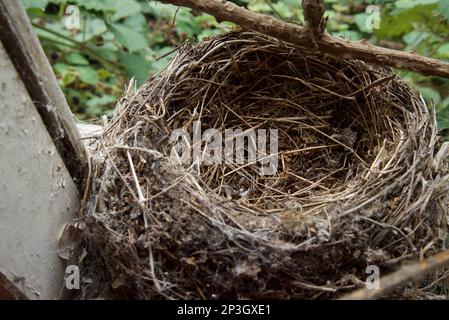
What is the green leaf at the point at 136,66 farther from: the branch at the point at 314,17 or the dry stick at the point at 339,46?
the branch at the point at 314,17

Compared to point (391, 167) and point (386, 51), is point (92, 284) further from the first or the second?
point (386, 51)

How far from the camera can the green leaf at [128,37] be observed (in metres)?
2.32

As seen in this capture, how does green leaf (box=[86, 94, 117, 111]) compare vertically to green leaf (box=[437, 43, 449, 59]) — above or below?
below

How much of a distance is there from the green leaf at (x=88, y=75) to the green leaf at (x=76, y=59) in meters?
0.03

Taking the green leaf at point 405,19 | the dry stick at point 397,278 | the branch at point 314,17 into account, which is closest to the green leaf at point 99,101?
the green leaf at point 405,19

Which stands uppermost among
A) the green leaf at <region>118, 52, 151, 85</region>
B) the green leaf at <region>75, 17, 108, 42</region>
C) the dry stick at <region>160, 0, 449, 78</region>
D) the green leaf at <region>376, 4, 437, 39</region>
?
the dry stick at <region>160, 0, 449, 78</region>

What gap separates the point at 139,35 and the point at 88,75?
57 cm

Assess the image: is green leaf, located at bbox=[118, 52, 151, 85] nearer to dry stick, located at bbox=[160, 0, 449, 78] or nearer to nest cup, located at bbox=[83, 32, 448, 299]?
nest cup, located at bbox=[83, 32, 448, 299]

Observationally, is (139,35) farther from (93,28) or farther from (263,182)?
(263,182)

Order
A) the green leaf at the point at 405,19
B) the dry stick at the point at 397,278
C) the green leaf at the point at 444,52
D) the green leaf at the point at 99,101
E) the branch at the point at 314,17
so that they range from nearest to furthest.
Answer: the dry stick at the point at 397,278 < the branch at the point at 314,17 < the green leaf at the point at 405,19 < the green leaf at the point at 444,52 < the green leaf at the point at 99,101

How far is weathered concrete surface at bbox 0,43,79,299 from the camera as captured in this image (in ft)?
3.85

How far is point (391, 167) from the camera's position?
4.86ft

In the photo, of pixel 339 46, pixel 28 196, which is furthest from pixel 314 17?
pixel 28 196

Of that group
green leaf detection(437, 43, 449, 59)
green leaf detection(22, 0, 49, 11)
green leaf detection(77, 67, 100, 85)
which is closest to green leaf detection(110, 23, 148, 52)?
green leaf detection(22, 0, 49, 11)
